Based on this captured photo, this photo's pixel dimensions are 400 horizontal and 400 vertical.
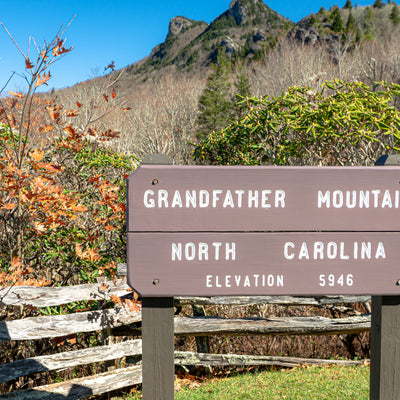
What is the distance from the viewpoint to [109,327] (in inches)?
159

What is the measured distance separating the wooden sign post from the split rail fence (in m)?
2.03

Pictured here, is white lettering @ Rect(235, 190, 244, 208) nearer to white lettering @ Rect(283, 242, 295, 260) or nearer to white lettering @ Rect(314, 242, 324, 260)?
white lettering @ Rect(283, 242, 295, 260)

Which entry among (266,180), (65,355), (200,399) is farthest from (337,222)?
(65,355)

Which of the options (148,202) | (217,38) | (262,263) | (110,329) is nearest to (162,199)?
(148,202)

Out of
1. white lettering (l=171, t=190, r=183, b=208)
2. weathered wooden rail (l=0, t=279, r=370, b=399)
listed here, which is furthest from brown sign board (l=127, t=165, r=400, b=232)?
weathered wooden rail (l=0, t=279, r=370, b=399)

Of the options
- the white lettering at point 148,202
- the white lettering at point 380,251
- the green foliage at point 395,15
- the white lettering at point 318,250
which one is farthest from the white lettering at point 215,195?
the green foliage at point 395,15

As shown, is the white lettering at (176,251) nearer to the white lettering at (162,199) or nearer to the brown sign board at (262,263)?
the brown sign board at (262,263)

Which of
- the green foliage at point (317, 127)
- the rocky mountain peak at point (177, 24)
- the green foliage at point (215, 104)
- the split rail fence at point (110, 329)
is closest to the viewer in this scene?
the split rail fence at point (110, 329)

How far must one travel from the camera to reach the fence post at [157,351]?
2.13 metres

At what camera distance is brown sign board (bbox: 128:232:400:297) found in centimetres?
205

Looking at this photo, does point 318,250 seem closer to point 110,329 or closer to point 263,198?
point 263,198

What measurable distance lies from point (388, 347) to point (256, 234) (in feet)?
3.20

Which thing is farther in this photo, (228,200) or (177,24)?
(177,24)

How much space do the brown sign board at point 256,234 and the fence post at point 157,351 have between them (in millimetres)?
129
